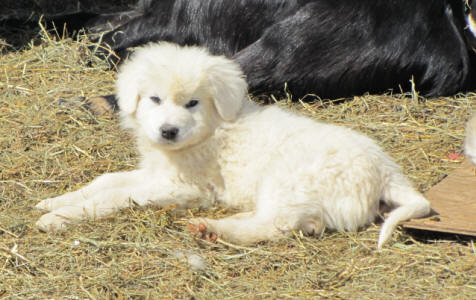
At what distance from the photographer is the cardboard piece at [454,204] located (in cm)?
309

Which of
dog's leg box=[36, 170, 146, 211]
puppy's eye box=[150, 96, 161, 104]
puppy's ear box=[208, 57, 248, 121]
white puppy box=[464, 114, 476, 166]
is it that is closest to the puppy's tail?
white puppy box=[464, 114, 476, 166]

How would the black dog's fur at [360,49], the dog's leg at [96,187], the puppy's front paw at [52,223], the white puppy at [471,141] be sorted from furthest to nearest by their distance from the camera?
the black dog's fur at [360,49], the white puppy at [471,141], the dog's leg at [96,187], the puppy's front paw at [52,223]

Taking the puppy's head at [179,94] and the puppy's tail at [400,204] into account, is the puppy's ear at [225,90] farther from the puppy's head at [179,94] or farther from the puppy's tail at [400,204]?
the puppy's tail at [400,204]

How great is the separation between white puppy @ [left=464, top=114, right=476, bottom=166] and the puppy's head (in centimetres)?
125

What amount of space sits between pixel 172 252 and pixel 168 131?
0.54 metres

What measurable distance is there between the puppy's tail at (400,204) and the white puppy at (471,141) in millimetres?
693

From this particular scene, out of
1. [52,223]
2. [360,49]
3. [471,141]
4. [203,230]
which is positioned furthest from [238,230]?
[360,49]

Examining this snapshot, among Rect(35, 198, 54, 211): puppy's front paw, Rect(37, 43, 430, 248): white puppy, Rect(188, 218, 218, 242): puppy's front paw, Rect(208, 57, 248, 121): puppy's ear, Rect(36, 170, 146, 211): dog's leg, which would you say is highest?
Rect(208, 57, 248, 121): puppy's ear

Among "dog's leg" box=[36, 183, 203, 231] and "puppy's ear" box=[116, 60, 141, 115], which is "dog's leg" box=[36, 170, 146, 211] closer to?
"dog's leg" box=[36, 183, 203, 231]

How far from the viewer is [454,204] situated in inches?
132

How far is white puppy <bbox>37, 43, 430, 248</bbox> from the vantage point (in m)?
3.15

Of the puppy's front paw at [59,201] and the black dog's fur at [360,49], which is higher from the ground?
the black dog's fur at [360,49]

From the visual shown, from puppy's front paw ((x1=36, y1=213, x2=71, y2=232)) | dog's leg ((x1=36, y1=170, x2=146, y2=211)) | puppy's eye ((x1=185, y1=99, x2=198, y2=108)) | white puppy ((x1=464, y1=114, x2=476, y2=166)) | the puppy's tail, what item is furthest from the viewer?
white puppy ((x1=464, y1=114, x2=476, y2=166))

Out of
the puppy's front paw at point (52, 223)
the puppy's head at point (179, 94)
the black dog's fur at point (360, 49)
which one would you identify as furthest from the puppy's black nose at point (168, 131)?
the black dog's fur at point (360, 49)
